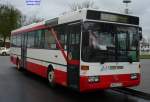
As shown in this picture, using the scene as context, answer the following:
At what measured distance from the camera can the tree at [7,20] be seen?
252 feet

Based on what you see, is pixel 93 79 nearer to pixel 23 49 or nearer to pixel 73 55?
pixel 73 55

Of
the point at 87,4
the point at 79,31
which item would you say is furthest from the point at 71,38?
the point at 87,4

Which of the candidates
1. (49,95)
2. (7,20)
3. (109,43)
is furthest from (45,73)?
(7,20)

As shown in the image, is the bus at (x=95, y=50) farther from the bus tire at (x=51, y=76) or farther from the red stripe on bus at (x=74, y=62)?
the bus tire at (x=51, y=76)

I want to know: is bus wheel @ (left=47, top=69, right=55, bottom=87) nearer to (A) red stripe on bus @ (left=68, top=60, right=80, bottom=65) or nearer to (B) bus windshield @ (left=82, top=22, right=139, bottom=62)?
(A) red stripe on bus @ (left=68, top=60, right=80, bottom=65)

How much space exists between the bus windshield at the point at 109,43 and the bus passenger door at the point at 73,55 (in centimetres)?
42

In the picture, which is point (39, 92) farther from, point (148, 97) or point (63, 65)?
point (148, 97)

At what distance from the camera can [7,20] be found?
7731 centimetres

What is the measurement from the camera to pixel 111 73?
1117 cm

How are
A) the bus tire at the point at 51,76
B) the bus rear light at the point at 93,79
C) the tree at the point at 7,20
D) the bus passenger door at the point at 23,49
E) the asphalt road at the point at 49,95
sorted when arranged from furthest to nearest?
the tree at the point at 7,20
the bus passenger door at the point at 23,49
the bus tire at the point at 51,76
the asphalt road at the point at 49,95
the bus rear light at the point at 93,79

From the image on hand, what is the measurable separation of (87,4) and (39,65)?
63782 mm

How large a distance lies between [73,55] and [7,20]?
68.1 m

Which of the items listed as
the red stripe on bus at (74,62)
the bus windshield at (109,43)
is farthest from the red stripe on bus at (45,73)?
the bus windshield at (109,43)

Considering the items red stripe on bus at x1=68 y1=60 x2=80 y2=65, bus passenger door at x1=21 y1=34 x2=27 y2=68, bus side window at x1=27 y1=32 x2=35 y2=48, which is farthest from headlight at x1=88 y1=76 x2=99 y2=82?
bus passenger door at x1=21 y1=34 x2=27 y2=68
